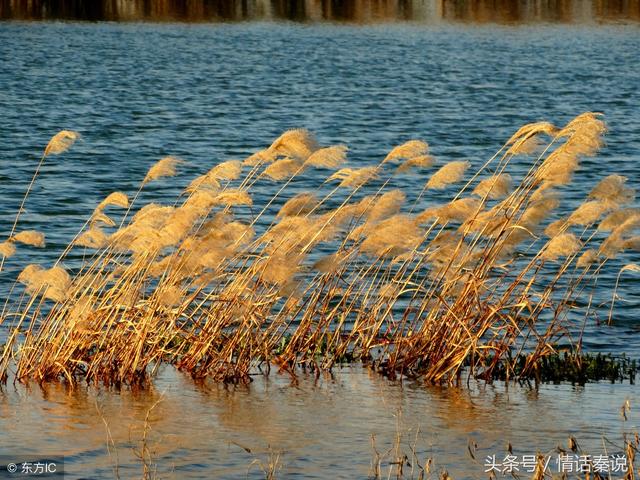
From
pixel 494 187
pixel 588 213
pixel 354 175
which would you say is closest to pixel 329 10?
pixel 494 187

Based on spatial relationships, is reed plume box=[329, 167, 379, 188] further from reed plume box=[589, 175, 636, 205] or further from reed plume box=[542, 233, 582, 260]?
reed plume box=[589, 175, 636, 205]

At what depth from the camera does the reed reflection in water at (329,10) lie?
7631cm

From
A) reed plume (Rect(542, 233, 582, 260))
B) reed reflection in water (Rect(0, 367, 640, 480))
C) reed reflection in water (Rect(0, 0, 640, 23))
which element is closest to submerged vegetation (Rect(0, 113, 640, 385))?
reed plume (Rect(542, 233, 582, 260))

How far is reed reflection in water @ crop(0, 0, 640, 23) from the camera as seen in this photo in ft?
250

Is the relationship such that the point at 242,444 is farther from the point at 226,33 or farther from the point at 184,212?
→ the point at 226,33

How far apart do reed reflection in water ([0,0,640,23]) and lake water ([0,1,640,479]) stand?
0.63 meters

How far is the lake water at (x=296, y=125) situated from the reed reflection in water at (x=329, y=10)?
63 centimetres

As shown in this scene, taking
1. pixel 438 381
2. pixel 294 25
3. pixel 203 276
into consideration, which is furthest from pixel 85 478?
pixel 294 25

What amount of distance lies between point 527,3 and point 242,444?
79.9m

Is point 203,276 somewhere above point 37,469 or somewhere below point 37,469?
above

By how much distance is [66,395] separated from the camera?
10805 millimetres

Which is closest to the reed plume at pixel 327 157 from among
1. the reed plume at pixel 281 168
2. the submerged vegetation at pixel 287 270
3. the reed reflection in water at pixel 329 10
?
the submerged vegetation at pixel 287 270

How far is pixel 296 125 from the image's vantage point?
3478 centimetres

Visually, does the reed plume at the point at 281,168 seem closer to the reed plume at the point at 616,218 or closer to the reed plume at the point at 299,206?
the reed plume at the point at 299,206
